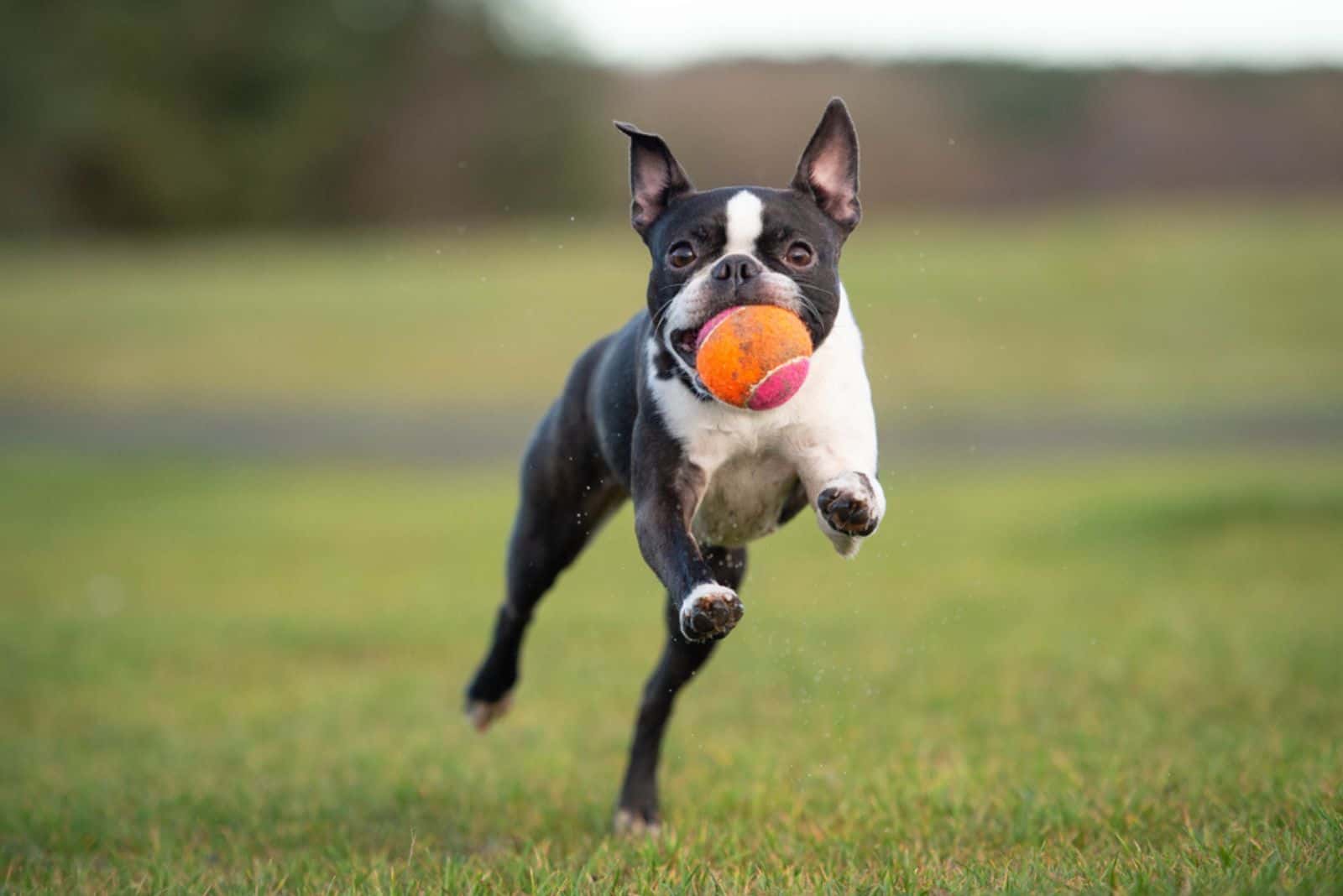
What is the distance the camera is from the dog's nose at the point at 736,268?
4.26 meters

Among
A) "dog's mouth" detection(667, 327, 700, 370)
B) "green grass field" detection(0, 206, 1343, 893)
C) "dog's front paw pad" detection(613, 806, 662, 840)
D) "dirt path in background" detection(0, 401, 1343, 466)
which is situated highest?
"dog's mouth" detection(667, 327, 700, 370)

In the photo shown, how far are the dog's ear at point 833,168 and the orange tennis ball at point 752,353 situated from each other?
0.52 meters

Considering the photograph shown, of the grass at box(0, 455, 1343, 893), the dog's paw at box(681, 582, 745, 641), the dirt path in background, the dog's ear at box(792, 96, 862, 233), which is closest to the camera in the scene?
the dog's paw at box(681, 582, 745, 641)

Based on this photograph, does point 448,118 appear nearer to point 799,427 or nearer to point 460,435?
point 460,435

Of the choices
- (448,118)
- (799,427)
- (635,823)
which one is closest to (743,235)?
(799,427)

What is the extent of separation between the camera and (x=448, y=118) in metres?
45.7

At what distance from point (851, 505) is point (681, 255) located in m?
0.85

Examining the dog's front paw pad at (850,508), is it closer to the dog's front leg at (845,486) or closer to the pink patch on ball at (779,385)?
the dog's front leg at (845,486)

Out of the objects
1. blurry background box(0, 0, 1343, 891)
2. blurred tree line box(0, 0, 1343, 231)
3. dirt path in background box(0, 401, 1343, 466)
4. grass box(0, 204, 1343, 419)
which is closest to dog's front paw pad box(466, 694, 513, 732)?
blurry background box(0, 0, 1343, 891)

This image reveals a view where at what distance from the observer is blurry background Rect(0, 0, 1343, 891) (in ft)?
19.2

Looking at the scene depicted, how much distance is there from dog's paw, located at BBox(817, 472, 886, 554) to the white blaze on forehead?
69 cm

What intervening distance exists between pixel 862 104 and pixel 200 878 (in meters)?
34.4

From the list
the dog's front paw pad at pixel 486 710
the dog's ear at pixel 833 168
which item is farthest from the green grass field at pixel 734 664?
the dog's ear at pixel 833 168

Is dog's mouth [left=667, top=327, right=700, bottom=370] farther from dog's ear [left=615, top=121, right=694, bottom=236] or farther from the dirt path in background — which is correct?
the dirt path in background
